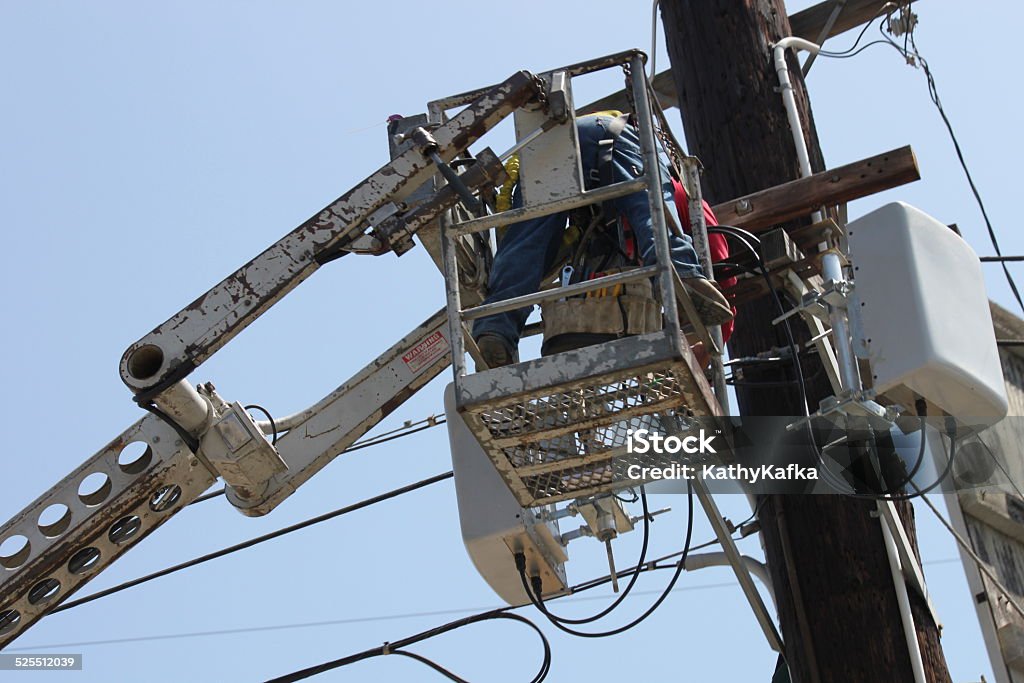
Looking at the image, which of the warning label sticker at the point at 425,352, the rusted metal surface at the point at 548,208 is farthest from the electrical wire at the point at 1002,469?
the warning label sticker at the point at 425,352

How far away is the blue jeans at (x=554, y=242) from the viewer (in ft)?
21.9

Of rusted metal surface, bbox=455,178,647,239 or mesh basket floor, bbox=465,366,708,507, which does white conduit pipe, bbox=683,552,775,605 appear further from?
rusted metal surface, bbox=455,178,647,239

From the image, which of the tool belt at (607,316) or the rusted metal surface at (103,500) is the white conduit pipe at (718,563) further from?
the rusted metal surface at (103,500)

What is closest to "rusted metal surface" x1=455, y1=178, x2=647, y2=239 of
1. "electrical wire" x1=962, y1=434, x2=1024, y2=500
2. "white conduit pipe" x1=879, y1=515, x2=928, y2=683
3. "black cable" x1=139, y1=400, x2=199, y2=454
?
"black cable" x1=139, y1=400, x2=199, y2=454

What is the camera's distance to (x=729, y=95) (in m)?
8.56

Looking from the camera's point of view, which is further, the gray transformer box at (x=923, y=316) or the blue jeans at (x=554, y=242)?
the blue jeans at (x=554, y=242)

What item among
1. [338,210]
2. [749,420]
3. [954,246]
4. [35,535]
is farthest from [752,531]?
[35,535]

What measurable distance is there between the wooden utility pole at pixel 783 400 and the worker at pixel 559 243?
1.07 meters

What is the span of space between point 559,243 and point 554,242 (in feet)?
0.13

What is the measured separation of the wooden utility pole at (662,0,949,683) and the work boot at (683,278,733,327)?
1.06 m

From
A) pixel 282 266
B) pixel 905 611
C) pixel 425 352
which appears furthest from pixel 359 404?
pixel 905 611

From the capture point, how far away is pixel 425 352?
7645mm

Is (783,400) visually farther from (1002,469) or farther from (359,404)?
(359,404)

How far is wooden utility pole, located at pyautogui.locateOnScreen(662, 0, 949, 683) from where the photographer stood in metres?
7.03
